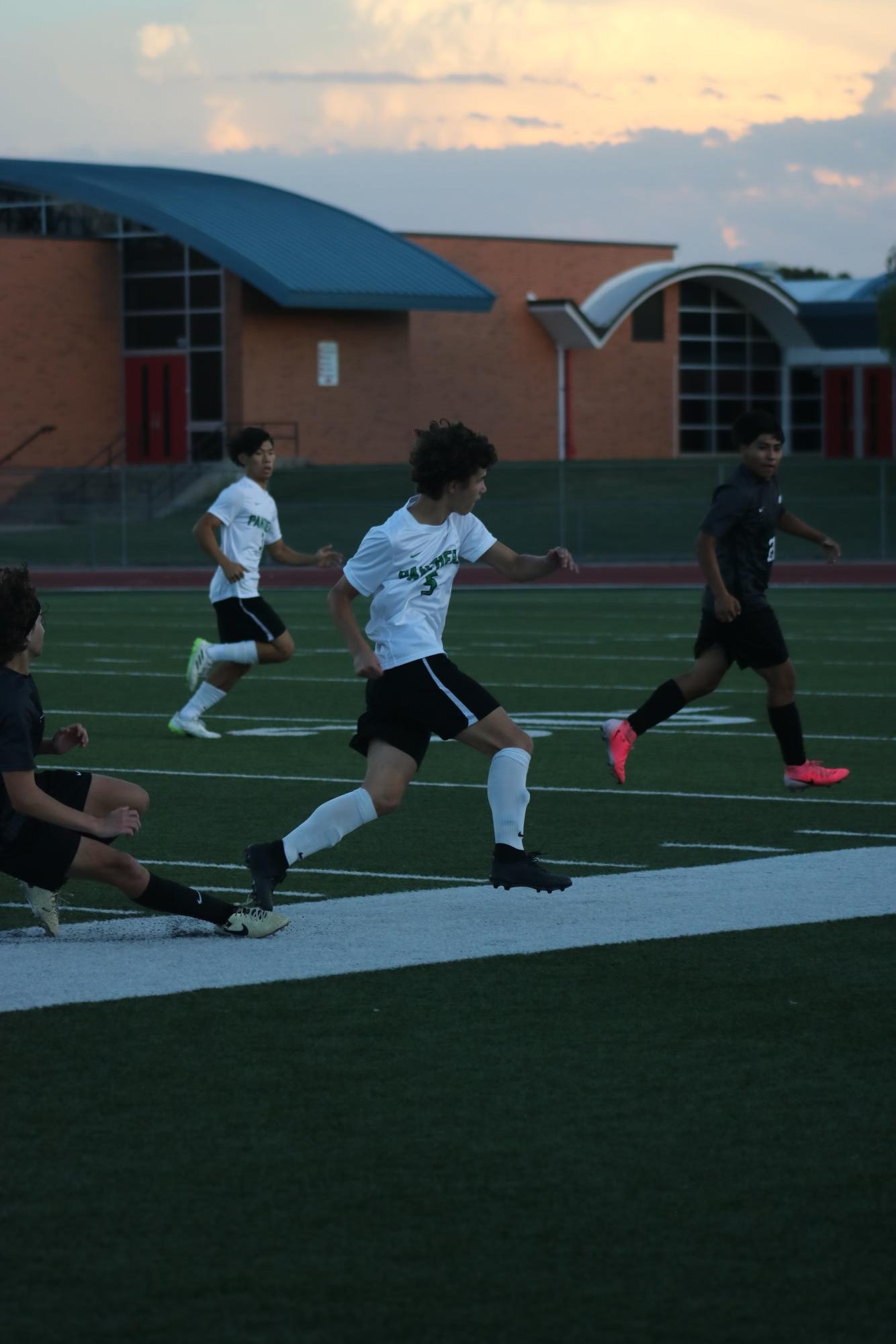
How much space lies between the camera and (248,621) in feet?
46.9

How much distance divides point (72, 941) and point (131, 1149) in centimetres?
250

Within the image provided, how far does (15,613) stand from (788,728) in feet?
18.0

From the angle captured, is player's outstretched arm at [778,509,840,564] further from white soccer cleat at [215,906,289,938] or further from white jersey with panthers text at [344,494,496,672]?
white soccer cleat at [215,906,289,938]

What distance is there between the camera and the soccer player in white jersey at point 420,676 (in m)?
7.79

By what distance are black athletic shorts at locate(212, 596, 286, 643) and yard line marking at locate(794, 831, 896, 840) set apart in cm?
510

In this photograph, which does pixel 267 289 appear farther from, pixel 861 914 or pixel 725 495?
pixel 861 914

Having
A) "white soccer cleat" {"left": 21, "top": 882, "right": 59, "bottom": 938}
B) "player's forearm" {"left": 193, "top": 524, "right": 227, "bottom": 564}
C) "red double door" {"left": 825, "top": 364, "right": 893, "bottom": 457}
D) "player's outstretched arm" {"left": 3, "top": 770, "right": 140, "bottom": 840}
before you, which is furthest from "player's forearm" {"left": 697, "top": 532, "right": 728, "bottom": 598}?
"red double door" {"left": 825, "top": 364, "right": 893, "bottom": 457}

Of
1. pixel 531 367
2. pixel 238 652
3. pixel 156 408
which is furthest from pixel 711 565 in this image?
pixel 531 367

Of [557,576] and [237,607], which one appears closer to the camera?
[237,607]

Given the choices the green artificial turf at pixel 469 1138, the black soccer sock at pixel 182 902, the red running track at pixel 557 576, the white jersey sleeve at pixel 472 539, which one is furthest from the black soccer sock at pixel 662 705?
the red running track at pixel 557 576

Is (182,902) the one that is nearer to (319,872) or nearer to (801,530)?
(319,872)

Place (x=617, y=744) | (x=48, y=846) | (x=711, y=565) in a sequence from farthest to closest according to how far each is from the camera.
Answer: (x=617, y=744), (x=711, y=565), (x=48, y=846)

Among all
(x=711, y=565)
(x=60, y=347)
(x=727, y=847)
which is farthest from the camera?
(x=60, y=347)

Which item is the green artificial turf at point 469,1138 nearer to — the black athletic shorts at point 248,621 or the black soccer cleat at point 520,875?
the black soccer cleat at point 520,875
